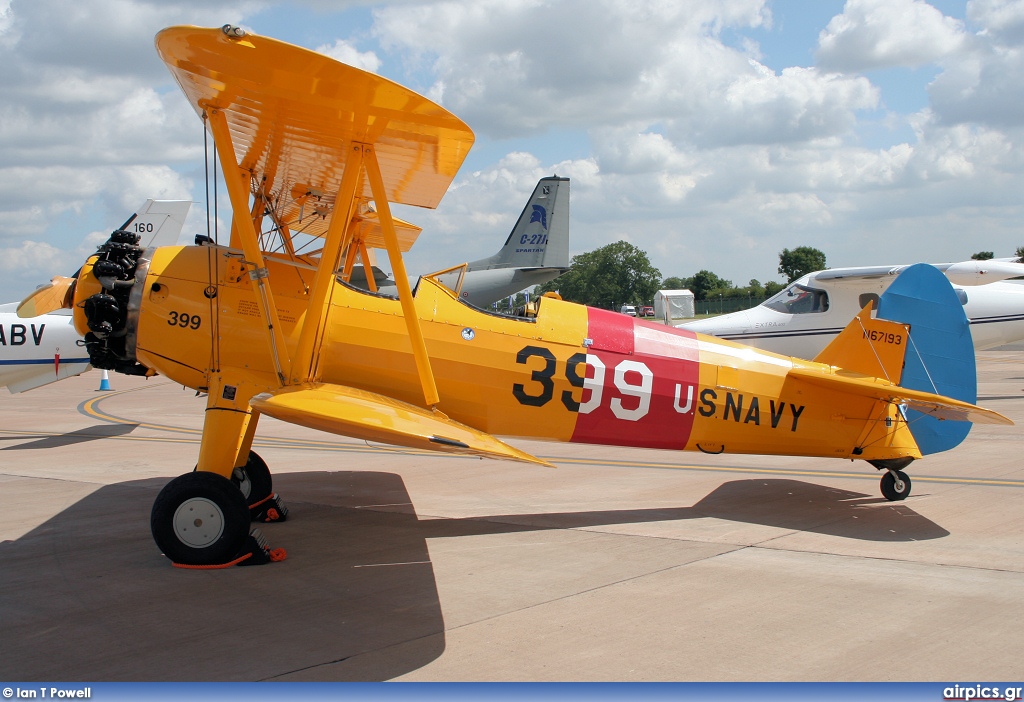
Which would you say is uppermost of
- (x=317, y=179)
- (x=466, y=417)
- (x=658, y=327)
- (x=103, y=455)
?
(x=317, y=179)

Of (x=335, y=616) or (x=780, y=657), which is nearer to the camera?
(x=780, y=657)

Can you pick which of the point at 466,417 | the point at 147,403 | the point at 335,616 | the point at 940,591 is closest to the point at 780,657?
the point at 940,591

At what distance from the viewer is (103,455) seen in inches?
421

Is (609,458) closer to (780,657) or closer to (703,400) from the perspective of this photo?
(703,400)

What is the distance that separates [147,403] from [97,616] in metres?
15.0

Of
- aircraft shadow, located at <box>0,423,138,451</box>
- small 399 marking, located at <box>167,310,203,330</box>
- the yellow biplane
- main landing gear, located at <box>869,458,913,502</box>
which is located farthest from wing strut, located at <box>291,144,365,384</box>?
aircraft shadow, located at <box>0,423,138,451</box>

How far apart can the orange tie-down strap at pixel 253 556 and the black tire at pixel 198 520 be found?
0.03 meters

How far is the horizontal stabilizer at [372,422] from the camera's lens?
179 inches

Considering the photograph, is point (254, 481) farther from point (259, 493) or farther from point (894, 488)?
point (894, 488)

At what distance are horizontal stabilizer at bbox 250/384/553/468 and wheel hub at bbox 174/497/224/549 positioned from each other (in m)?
1.01

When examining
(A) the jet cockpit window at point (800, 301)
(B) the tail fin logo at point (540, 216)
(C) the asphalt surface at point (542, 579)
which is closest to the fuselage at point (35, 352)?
(C) the asphalt surface at point (542, 579)

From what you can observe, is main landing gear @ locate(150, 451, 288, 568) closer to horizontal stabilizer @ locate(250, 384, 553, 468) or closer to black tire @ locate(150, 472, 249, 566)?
black tire @ locate(150, 472, 249, 566)

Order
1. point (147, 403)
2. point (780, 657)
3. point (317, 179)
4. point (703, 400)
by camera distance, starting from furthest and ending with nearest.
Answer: point (147, 403)
point (317, 179)
point (703, 400)
point (780, 657)

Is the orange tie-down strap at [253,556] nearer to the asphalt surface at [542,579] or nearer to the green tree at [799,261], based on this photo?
the asphalt surface at [542,579]
